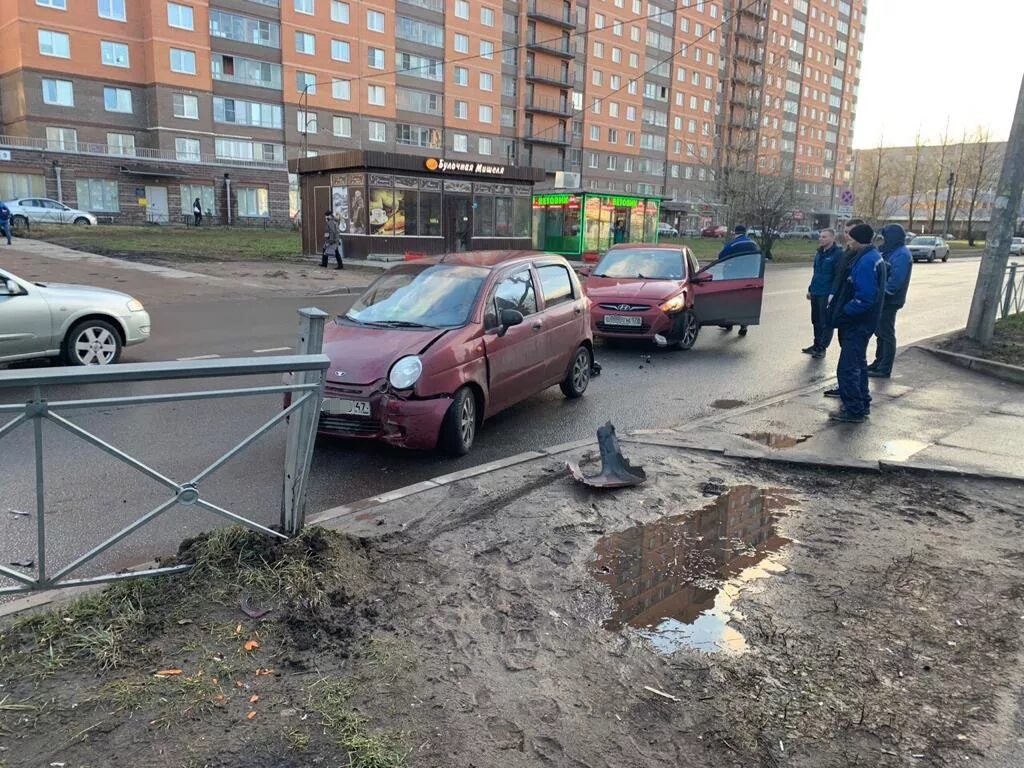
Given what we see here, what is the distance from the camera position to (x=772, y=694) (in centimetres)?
293

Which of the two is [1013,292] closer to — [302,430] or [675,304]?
[675,304]

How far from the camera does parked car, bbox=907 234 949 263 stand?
4353 cm

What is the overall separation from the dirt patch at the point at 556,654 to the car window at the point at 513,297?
2373mm

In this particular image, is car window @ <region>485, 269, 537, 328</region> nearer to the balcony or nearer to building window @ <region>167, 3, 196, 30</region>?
building window @ <region>167, 3, 196, 30</region>

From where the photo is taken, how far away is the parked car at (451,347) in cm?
570

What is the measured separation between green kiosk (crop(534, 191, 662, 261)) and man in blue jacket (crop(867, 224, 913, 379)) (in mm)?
18298

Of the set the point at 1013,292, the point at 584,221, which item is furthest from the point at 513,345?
the point at 584,221

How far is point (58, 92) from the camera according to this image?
48.6 m

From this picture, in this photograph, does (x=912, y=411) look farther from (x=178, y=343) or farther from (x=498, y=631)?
(x=178, y=343)

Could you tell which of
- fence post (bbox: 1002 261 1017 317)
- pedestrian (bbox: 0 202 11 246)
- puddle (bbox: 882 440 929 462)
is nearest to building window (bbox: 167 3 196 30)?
pedestrian (bbox: 0 202 11 246)

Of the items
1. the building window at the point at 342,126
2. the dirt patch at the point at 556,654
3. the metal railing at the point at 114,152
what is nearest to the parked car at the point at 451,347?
the dirt patch at the point at 556,654

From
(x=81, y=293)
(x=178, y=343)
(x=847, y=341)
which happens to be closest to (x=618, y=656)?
→ (x=847, y=341)

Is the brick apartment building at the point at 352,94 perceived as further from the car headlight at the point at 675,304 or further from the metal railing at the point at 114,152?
the car headlight at the point at 675,304

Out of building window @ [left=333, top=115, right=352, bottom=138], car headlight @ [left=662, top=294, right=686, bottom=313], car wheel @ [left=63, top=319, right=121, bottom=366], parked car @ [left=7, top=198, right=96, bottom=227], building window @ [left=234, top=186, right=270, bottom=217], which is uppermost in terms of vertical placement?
building window @ [left=333, top=115, right=352, bottom=138]
